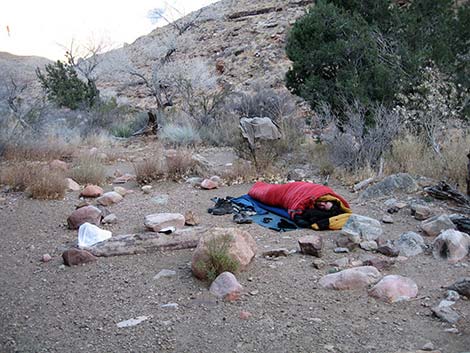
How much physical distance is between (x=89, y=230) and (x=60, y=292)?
3.91 feet

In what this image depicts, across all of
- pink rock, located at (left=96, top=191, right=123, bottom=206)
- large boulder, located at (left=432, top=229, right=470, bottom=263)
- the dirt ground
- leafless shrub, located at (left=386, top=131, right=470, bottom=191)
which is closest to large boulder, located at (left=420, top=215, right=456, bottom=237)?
the dirt ground

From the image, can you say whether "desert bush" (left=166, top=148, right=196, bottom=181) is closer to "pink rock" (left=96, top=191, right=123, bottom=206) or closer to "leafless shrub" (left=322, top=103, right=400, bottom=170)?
"pink rock" (left=96, top=191, right=123, bottom=206)

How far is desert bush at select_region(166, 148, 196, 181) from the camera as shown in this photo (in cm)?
853

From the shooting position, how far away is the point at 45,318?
141 inches

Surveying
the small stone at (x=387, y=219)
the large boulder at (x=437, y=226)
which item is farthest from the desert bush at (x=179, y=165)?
the large boulder at (x=437, y=226)

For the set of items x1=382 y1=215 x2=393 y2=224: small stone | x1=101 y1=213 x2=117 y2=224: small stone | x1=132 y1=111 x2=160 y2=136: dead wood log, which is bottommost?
x1=132 y1=111 x2=160 y2=136: dead wood log

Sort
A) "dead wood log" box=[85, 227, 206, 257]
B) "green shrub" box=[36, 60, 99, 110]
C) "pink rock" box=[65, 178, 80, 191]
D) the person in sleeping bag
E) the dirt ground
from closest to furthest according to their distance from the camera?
the dirt ground, "dead wood log" box=[85, 227, 206, 257], the person in sleeping bag, "pink rock" box=[65, 178, 80, 191], "green shrub" box=[36, 60, 99, 110]

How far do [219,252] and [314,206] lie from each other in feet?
6.78

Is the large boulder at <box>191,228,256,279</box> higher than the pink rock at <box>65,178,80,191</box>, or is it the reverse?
the large boulder at <box>191,228,256,279</box>

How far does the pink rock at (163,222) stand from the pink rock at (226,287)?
58.7 inches

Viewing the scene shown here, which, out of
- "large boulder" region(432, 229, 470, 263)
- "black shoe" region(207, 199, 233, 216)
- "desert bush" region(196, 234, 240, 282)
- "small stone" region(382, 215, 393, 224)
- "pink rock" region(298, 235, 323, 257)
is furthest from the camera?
"black shoe" region(207, 199, 233, 216)

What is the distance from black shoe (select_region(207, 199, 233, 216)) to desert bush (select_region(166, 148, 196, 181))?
1998 millimetres

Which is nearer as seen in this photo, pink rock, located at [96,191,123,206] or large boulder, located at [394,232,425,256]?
large boulder, located at [394,232,425,256]

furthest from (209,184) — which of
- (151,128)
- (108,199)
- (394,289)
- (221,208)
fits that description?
(151,128)
